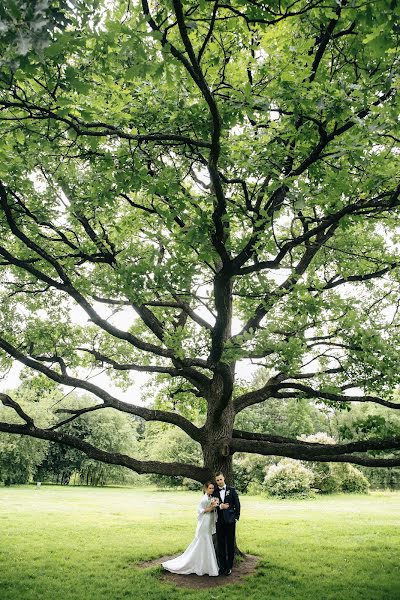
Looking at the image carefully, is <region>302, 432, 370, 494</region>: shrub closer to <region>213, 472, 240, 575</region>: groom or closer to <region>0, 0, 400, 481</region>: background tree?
<region>0, 0, 400, 481</region>: background tree

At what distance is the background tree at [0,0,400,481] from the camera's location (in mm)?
5078

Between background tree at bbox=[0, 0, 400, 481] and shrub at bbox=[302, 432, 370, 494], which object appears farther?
shrub at bbox=[302, 432, 370, 494]

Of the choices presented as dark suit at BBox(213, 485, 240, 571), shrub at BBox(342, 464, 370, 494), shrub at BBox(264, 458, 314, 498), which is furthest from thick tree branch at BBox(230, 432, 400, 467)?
shrub at BBox(342, 464, 370, 494)

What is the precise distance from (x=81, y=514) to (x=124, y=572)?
40.8 ft

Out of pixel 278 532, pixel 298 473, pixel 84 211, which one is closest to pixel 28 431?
pixel 84 211

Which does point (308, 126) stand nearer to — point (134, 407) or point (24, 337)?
point (134, 407)

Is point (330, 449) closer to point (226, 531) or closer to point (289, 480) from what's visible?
point (226, 531)

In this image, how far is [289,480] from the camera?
3259 cm

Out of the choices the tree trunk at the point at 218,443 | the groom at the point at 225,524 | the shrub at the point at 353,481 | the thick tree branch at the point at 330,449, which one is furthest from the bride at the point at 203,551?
the shrub at the point at 353,481

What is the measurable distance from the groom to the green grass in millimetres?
666

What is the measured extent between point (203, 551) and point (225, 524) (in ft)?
2.57

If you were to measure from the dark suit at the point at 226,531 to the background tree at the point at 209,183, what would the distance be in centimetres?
96

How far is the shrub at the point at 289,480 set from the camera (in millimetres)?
32438

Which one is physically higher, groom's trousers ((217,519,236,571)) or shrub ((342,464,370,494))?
shrub ((342,464,370,494))
